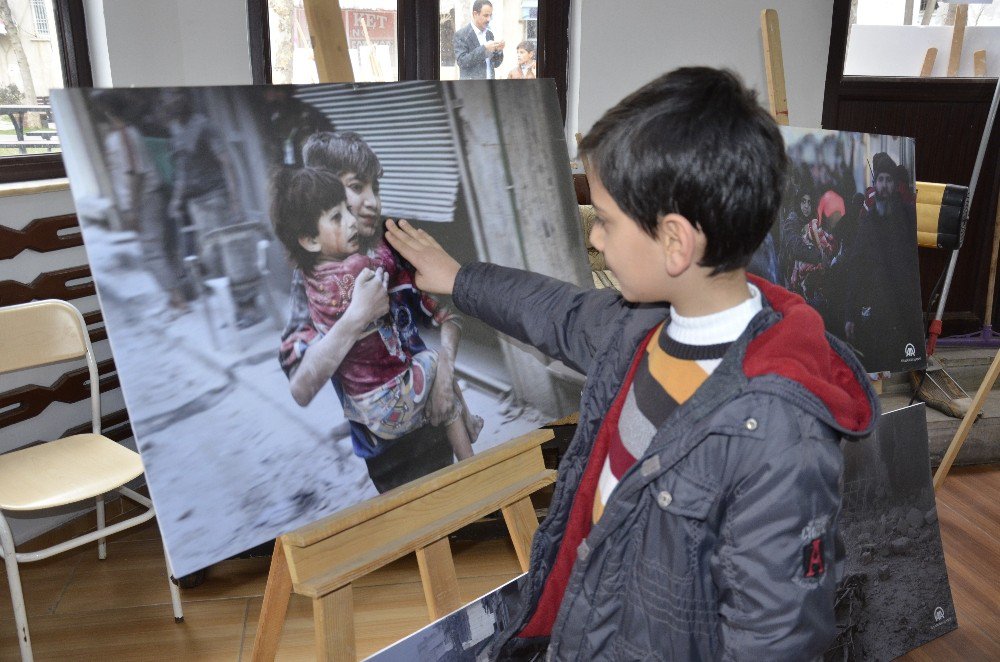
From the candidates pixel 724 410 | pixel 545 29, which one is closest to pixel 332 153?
pixel 724 410

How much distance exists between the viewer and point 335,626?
1119 millimetres

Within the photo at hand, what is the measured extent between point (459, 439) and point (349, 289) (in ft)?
1.04

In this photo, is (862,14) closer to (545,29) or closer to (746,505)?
(545,29)

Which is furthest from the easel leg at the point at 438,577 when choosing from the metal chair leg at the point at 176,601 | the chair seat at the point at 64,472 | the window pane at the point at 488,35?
the window pane at the point at 488,35

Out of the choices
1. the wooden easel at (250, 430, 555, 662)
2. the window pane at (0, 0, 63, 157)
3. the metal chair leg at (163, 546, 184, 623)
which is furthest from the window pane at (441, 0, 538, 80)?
the wooden easel at (250, 430, 555, 662)

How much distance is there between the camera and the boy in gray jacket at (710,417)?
85 centimetres

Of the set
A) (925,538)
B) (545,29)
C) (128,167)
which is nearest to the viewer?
(128,167)

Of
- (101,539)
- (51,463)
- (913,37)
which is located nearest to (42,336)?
(51,463)

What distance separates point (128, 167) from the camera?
107cm

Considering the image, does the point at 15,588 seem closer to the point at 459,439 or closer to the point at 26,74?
the point at 459,439

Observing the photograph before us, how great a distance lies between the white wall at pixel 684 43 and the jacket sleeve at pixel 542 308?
8.02 ft

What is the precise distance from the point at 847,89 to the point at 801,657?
3401 millimetres

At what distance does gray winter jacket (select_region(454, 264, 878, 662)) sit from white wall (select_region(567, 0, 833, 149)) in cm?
278

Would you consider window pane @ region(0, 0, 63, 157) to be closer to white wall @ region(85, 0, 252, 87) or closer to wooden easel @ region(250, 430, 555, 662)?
white wall @ region(85, 0, 252, 87)
